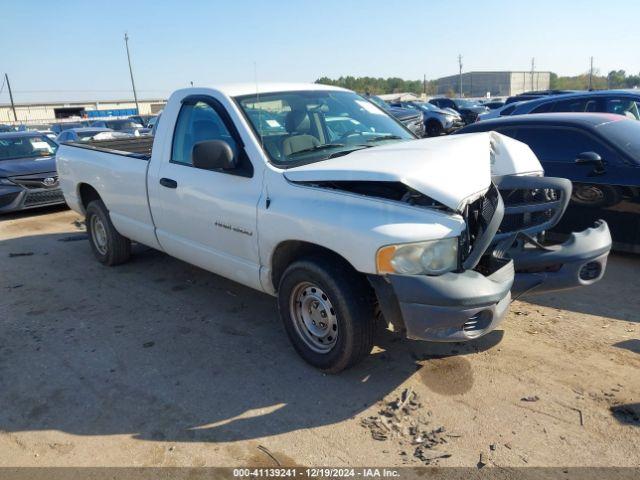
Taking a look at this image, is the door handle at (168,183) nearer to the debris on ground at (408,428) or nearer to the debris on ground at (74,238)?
the debris on ground at (408,428)

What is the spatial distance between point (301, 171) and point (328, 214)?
1.51ft

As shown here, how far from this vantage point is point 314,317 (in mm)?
3732

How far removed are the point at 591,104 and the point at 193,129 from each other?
6960 millimetres

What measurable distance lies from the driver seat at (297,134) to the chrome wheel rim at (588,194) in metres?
3.03

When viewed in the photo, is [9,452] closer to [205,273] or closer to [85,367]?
[85,367]

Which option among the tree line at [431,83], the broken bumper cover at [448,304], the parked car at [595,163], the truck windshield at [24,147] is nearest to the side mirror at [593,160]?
the parked car at [595,163]

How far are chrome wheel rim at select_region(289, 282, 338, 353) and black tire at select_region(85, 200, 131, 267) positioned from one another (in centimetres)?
316

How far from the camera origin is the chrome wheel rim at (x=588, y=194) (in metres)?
5.43

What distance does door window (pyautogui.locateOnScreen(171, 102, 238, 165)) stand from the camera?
4371 mm

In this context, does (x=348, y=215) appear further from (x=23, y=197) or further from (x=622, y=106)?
(x=23, y=197)

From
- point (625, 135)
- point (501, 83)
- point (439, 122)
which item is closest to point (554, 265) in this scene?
point (625, 135)

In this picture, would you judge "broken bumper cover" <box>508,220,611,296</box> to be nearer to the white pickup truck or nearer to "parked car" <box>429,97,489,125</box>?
the white pickup truck

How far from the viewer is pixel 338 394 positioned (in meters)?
3.48

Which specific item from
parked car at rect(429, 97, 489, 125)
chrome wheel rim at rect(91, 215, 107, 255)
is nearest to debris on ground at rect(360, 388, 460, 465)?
chrome wheel rim at rect(91, 215, 107, 255)
